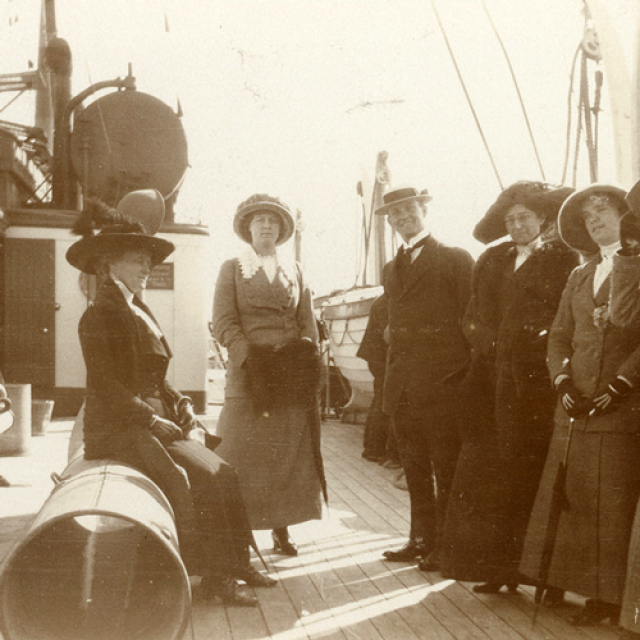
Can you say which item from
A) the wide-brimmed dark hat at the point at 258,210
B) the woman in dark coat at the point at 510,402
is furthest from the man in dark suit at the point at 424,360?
the wide-brimmed dark hat at the point at 258,210

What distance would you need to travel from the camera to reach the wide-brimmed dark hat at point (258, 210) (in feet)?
15.4

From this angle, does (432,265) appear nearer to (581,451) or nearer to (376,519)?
(581,451)

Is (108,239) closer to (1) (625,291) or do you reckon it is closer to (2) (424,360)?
(2) (424,360)

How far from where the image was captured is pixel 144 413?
11.9 feet

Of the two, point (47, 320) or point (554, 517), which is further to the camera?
point (47, 320)

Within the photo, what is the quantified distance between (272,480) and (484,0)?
183 inches

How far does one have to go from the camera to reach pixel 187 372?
485 inches

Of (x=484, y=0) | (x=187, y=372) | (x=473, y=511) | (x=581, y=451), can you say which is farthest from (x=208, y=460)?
(x=187, y=372)

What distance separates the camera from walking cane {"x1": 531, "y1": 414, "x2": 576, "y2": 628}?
355cm

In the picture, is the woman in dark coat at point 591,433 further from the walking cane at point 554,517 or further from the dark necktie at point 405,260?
the dark necktie at point 405,260

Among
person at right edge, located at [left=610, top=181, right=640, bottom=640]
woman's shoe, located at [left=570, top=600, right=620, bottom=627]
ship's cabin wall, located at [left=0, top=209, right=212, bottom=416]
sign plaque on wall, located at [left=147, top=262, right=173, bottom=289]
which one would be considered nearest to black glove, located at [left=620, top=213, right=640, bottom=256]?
person at right edge, located at [left=610, top=181, right=640, bottom=640]

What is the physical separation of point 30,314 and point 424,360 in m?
8.92

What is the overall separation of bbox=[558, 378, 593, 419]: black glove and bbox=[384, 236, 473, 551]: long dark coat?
Result: 84cm

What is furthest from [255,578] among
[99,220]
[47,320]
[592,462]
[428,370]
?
[47,320]
